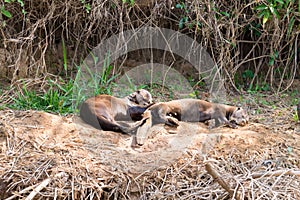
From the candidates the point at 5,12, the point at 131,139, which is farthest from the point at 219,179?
the point at 5,12

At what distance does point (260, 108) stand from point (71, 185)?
2.44 metres

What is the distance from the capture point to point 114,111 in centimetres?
391

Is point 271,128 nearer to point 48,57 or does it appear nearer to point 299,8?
point 299,8

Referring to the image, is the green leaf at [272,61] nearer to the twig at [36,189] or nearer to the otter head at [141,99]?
the otter head at [141,99]

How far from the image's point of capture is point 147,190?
2951 mm

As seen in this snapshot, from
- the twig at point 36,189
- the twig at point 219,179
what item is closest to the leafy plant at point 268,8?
the twig at point 219,179

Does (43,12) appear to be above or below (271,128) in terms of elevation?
above

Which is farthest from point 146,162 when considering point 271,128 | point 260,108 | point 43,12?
point 43,12

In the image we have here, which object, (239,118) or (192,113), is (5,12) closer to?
(192,113)

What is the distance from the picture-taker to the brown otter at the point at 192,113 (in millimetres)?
3827

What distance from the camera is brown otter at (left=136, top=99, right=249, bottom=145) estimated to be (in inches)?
151

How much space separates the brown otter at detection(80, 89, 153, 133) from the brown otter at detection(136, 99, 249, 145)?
17cm

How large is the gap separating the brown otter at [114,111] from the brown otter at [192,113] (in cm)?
17

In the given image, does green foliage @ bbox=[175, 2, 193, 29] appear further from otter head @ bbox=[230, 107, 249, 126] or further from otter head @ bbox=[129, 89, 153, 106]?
otter head @ bbox=[230, 107, 249, 126]
